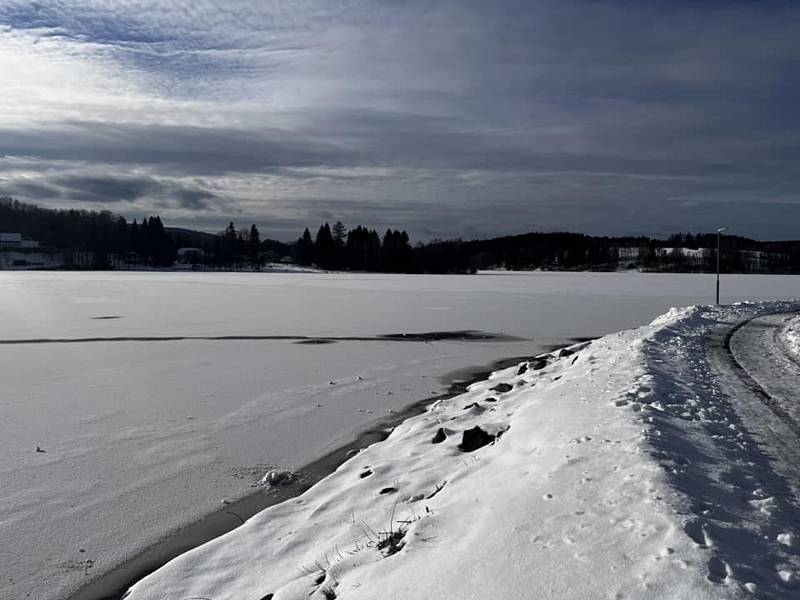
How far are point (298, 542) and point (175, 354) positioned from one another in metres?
12.6

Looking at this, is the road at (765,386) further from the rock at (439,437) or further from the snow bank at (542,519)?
the rock at (439,437)

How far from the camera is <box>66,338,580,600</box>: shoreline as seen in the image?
5.44 meters

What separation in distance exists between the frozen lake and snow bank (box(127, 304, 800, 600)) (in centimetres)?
120

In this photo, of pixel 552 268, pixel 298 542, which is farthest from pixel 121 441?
pixel 552 268

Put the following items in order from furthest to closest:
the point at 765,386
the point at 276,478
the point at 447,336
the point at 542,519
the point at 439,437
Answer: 1. the point at 447,336
2. the point at 765,386
3. the point at 439,437
4. the point at 276,478
5. the point at 542,519

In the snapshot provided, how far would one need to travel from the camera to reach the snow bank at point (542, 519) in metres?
3.93

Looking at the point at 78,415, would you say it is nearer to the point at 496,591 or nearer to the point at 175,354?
the point at 175,354

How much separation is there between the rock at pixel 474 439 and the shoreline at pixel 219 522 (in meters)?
1.70

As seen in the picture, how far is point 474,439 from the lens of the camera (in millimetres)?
8391

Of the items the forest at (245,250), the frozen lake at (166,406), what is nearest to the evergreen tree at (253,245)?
the forest at (245,250)

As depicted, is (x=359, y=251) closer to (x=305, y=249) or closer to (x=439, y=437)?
(x=305, y=249)

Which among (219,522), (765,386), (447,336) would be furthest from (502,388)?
(447,336)

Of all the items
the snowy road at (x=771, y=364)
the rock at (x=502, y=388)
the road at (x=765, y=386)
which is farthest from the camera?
the rock at (x=502, y=388)

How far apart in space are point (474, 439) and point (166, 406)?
→ 606cm
